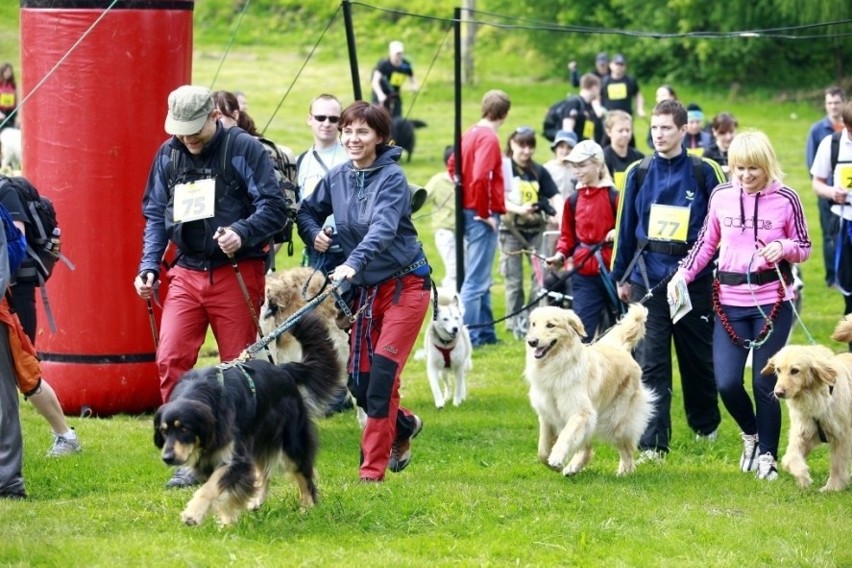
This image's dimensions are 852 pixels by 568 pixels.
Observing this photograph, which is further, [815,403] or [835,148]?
[835,148]

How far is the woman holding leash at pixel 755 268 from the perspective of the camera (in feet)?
26.6

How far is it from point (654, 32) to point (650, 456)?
29653 mm

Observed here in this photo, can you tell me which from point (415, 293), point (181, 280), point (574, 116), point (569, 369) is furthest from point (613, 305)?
point (574, 116)

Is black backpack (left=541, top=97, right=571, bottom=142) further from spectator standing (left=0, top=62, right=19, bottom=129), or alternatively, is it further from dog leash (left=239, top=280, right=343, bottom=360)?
dog leash (left=239, top=280, right=343, bottom=360)

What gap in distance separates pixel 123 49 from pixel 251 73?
90.3ft

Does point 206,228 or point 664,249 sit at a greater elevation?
point 206,228

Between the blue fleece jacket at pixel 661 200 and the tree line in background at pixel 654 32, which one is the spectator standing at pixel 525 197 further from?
the tree line in background at pixel 654 32

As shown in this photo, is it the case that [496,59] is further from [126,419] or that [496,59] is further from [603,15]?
[126,419]

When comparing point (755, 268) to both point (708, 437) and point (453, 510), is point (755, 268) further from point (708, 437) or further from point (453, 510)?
point (453, 510)

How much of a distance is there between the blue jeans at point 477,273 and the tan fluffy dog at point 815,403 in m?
5.75

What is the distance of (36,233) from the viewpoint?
8273mm

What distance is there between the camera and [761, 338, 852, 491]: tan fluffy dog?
7.92 m

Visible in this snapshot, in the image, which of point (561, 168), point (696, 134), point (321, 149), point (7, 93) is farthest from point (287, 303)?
point (7, 93)

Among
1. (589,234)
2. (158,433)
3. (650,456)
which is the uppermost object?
(589,234)
